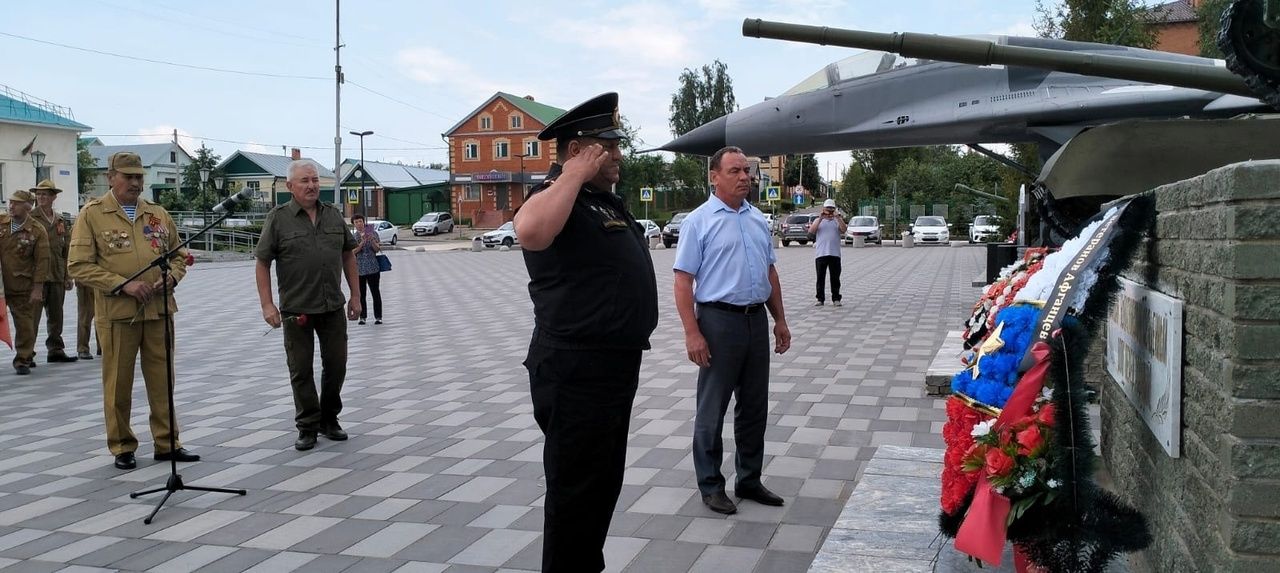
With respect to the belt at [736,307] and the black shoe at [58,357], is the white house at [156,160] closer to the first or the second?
the black shoe at [58,357]

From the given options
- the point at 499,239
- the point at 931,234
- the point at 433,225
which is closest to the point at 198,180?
the point at 433,225

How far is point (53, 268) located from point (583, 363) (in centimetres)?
1050

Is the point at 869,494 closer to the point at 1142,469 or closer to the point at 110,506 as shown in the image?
the point at 1142,469

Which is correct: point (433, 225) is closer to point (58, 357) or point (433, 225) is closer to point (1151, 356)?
point (58, 357)

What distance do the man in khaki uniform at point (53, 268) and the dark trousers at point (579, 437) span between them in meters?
9.89

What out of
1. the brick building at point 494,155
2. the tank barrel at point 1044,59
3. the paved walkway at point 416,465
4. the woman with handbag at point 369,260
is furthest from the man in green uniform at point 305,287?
the brick building at point 494,155

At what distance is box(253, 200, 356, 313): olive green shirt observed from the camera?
21.7ft

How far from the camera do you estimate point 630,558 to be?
4.37 m

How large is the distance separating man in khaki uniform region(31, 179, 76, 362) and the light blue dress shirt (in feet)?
29.1

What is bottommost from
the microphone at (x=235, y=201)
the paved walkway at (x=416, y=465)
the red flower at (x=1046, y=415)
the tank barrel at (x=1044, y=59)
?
the paved walkway at (x=416, y=465)

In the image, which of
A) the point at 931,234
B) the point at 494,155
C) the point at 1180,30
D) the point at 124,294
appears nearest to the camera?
the point at 124,294

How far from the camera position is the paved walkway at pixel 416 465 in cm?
453

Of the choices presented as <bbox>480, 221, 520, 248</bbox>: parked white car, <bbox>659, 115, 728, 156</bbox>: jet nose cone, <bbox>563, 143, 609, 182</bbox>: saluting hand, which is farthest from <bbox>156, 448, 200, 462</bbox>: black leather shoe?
<bbox>480, 221, 520, 248</bbox>: parked white car

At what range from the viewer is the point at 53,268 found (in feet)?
37.1
